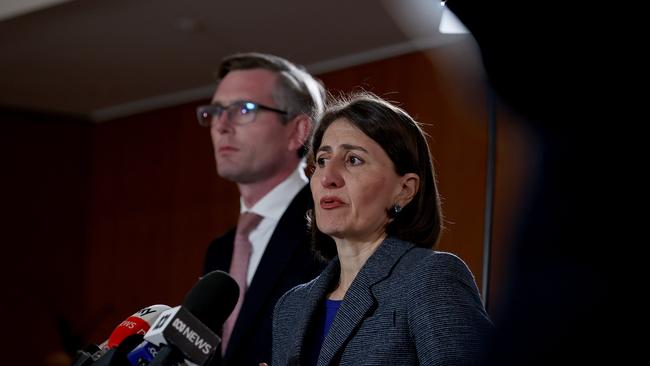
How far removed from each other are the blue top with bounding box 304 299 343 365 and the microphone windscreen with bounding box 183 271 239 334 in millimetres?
585

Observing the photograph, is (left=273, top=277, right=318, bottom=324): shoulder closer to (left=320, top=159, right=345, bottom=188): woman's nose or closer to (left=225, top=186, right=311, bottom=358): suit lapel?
(left=320, top=159, right=345, bottom=188): woman's nose

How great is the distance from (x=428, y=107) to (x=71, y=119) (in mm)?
3554

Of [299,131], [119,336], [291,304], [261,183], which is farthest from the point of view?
[299,131]

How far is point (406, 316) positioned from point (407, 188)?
0.39m

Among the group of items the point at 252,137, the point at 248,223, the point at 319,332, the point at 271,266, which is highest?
the point at 252,137

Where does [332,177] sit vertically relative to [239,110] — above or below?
below

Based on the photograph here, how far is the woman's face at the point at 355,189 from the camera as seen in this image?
2.02m

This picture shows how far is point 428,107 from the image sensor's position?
5.90m

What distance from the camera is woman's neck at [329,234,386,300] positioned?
6.69 feet

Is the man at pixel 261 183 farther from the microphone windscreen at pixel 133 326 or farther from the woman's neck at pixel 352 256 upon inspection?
the microphone windscreen at pixel 133 326

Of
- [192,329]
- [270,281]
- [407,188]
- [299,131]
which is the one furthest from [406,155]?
[299,131]

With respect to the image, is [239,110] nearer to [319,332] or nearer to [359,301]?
[319,332]

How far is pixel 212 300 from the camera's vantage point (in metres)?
1.33

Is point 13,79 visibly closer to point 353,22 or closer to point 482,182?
point 353,22
